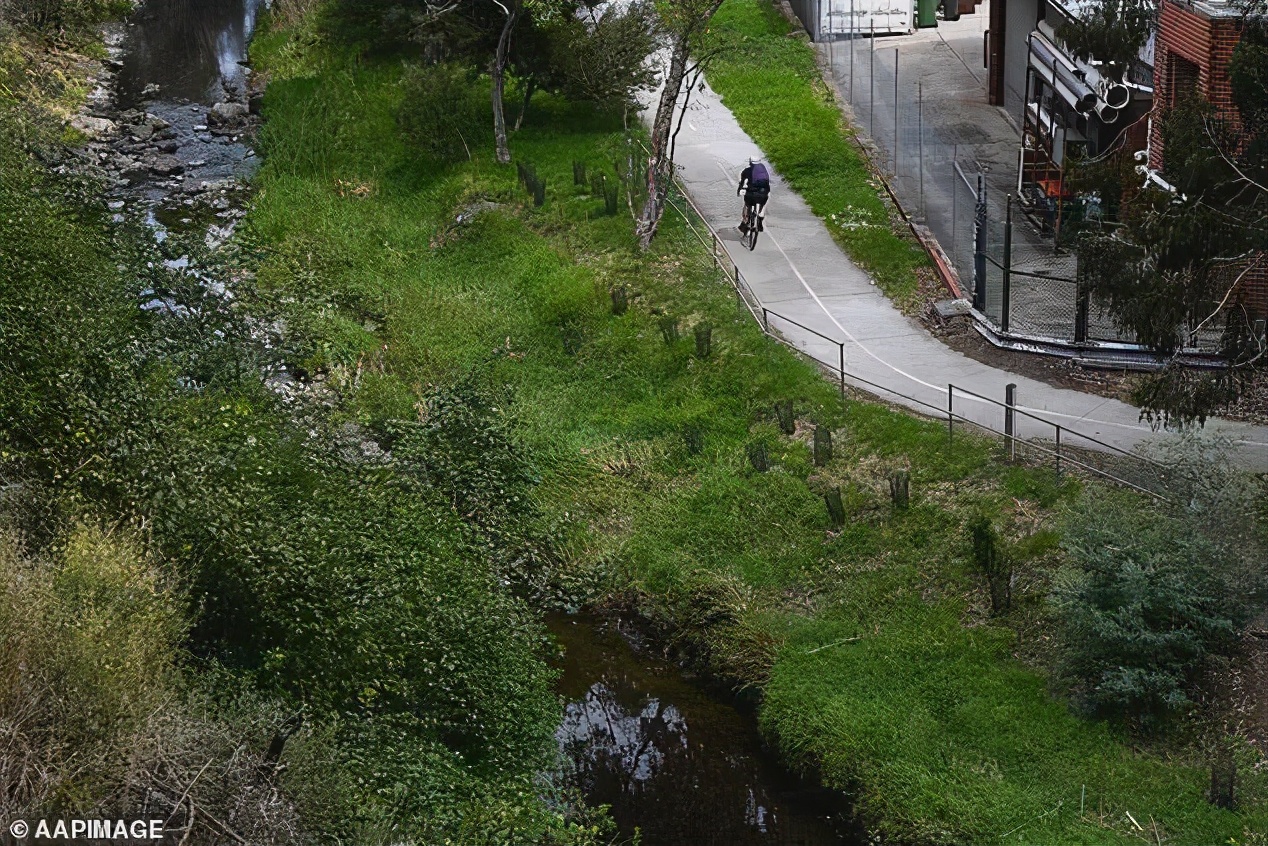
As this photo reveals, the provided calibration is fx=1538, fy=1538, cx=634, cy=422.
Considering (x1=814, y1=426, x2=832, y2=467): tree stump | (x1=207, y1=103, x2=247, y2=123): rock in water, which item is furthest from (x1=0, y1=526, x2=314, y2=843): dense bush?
(x1=207, y1=103, x2=247, y2=123): rock in water

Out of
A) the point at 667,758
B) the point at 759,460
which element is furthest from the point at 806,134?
the point at 667,758

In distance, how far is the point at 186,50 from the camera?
49.2 metres

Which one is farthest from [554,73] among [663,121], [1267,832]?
[1267,832]

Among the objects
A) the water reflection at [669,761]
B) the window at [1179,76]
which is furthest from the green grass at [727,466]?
the window at [1179,76]

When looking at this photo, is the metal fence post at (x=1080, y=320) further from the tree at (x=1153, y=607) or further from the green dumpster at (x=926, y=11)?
the green dumpster at (x=926, y=11)

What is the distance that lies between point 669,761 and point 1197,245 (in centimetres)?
865

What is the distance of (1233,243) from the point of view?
54.9ft

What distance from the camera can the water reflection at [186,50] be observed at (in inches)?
1766

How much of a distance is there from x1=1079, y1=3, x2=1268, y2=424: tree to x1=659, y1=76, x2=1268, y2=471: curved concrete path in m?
2.72

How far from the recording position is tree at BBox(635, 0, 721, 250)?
28.0 m

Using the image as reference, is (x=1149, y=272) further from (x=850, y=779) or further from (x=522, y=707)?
(x=522, y=707)

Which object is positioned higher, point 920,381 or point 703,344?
point 703,344

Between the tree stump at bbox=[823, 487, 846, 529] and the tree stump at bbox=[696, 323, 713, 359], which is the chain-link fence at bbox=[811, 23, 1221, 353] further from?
the tree stump at bbox=[696, 323, 713, 359]

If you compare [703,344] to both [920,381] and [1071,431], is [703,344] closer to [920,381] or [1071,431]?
[920,381]
